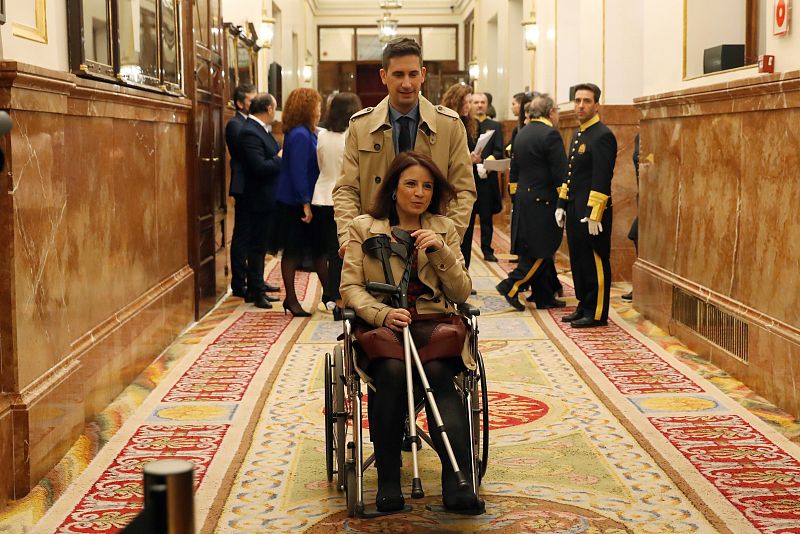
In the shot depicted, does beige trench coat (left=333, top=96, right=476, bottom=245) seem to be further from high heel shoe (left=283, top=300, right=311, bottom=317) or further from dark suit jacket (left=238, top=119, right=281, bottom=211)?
dark suit jacket (left=238, top=119, right=281, bottom=211)

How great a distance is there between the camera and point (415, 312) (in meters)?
4.42

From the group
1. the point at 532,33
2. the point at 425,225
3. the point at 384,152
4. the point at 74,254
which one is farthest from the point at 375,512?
the point at 532,33

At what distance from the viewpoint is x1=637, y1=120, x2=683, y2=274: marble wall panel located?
8.29 metres

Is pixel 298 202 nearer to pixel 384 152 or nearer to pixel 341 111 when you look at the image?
pixel 341 111

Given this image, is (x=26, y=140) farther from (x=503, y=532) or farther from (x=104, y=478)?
(x=503, y=532)

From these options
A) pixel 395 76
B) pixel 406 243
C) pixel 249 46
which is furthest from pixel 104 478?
pixel 249 46

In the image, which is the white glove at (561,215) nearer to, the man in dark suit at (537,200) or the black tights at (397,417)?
the man in dark suit at (537,200)

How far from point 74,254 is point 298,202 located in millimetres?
3751

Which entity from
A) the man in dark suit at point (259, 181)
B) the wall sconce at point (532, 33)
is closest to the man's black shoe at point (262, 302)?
the man in dark suit at point (259, 181)

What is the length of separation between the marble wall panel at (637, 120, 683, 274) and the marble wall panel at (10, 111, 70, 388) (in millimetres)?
4650

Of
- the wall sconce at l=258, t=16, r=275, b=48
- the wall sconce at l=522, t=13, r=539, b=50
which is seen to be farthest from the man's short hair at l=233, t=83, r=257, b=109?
the wall sconce at l=258, t=16, r=275, b=48

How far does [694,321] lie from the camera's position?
7680mm

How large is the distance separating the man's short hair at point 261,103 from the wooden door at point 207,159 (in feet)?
1.34

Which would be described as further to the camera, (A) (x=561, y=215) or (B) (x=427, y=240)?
(A) (x=561, y=215)
